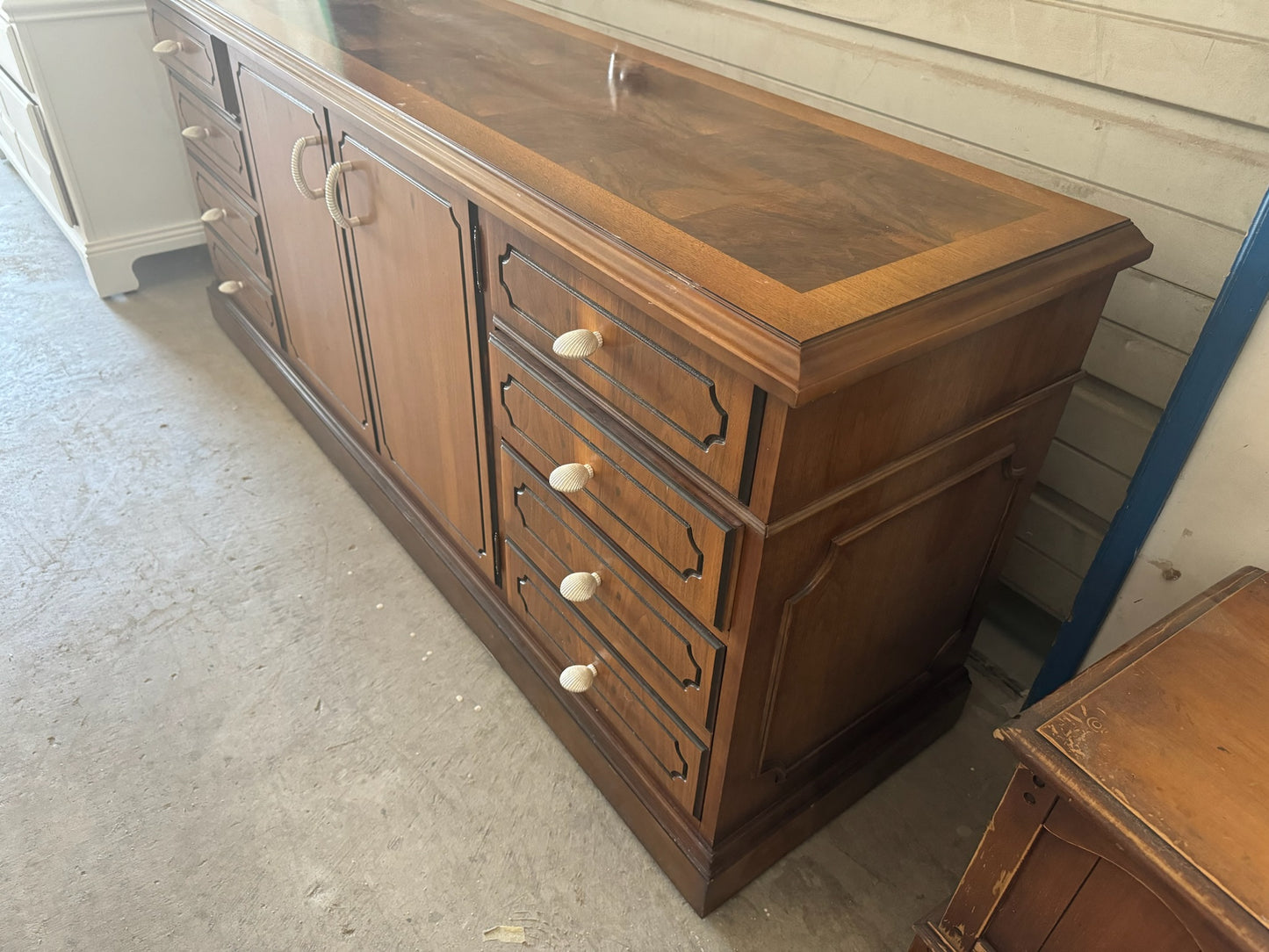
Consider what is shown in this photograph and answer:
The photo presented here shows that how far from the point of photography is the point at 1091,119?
49.9 inches

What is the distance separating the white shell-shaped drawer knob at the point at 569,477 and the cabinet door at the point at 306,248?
0.75m

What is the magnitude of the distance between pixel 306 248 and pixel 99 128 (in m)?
1.22

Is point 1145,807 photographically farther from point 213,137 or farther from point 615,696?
point 213,137

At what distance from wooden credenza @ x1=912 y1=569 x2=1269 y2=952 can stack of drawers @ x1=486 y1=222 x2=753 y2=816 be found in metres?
0.35

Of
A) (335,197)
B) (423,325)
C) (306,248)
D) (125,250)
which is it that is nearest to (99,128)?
(125,250)

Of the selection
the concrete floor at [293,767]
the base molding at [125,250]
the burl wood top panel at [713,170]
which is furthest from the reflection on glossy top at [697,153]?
the base molding at [125,250]

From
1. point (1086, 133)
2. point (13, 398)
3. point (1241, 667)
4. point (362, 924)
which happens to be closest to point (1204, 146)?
point (1086, 133)

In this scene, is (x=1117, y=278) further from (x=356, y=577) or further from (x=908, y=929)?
(x=356, y=577)

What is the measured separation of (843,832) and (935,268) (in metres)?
0.92

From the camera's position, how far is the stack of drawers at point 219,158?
182 centimetres

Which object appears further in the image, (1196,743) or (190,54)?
(190,54)

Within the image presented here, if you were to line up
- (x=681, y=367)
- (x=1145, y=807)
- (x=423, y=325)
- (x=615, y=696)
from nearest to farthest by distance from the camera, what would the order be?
(x=1145, y=807)
(x=681, y=367)
(x=615, y=696)
(x=423, y=325)

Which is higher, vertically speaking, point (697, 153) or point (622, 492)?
point (697, 153)

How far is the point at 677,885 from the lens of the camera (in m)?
1.32
